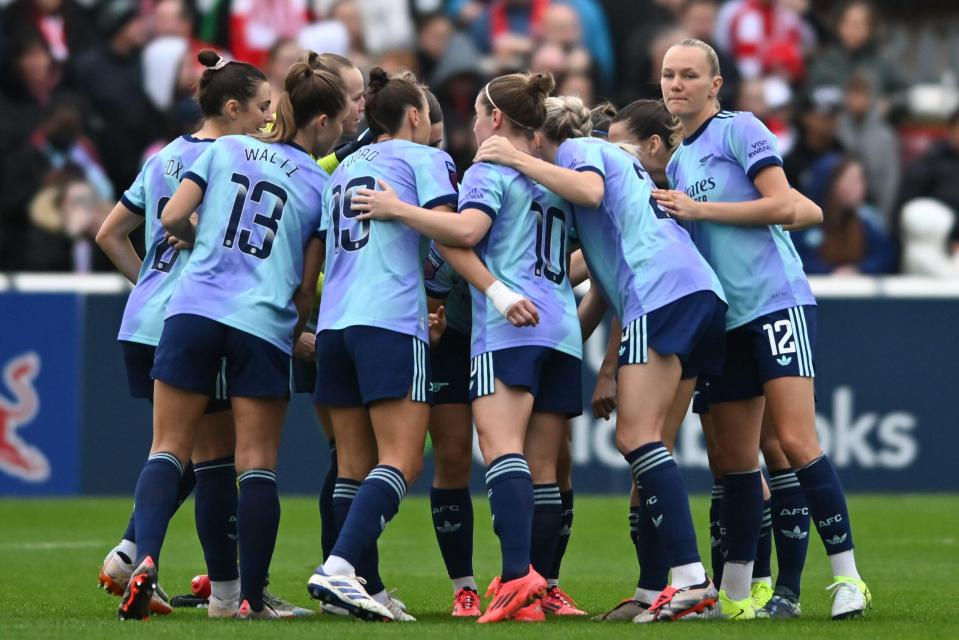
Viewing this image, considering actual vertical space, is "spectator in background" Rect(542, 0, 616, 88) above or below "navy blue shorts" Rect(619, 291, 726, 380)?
above

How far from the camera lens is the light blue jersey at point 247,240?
6750 mm

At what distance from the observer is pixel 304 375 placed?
766 cm

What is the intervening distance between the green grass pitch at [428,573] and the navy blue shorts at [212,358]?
2.91 ft

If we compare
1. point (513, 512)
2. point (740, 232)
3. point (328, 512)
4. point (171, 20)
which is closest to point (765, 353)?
point (740, 232)

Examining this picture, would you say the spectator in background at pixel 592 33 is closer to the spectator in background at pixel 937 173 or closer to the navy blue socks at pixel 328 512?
the spectator in background at pixel 937 173

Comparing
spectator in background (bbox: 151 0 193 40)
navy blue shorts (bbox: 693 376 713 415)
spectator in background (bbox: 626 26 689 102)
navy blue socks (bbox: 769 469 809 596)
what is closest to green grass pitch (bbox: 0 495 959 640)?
navy blue socks (bbox: 769 469 809 596)

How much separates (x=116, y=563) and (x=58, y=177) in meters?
7.22

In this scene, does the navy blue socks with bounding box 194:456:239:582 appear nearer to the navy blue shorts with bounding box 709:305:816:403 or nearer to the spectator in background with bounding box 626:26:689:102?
the navy blue shorts with bounding box 709:305:816:403

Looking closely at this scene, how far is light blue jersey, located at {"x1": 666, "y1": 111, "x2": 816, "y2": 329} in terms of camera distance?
6930 mm

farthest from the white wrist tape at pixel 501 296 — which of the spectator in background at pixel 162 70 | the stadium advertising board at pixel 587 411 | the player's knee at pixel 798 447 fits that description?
the spectator in background at pixel 162 70

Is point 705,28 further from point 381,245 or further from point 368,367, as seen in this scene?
point 368,367

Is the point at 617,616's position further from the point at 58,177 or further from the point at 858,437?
the point at 58,177

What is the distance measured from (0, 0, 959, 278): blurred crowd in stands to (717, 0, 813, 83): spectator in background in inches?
0.7

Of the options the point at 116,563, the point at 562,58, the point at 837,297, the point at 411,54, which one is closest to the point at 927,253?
the point at 837,297
